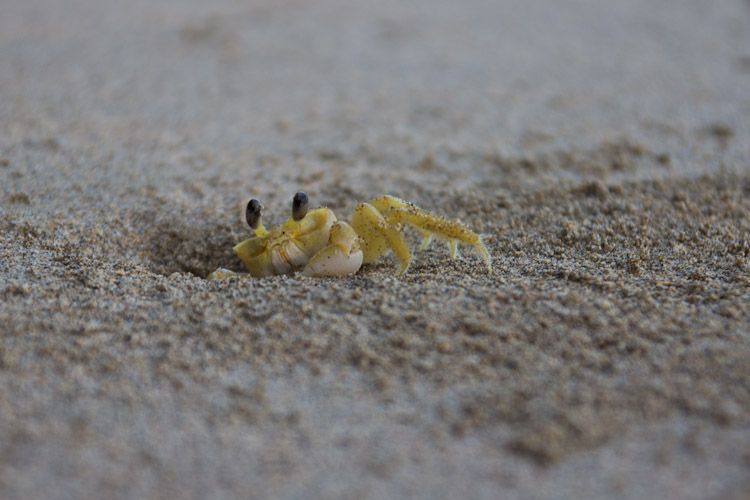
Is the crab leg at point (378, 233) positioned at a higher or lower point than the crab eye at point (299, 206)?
lower

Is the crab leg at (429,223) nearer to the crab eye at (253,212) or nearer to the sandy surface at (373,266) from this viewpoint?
the sandy surface at (373,266)

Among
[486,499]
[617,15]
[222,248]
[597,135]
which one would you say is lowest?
[486,499]

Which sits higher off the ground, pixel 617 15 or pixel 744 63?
pixel 617 15

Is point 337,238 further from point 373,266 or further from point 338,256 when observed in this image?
point 373,266

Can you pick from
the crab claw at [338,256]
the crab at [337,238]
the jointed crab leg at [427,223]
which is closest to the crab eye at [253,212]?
the crab at [337,238]

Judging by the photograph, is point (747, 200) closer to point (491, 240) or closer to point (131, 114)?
point (491, 240)

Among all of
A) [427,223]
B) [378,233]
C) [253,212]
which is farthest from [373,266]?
[253,212]

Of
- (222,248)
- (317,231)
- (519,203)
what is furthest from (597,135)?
(222,248)
